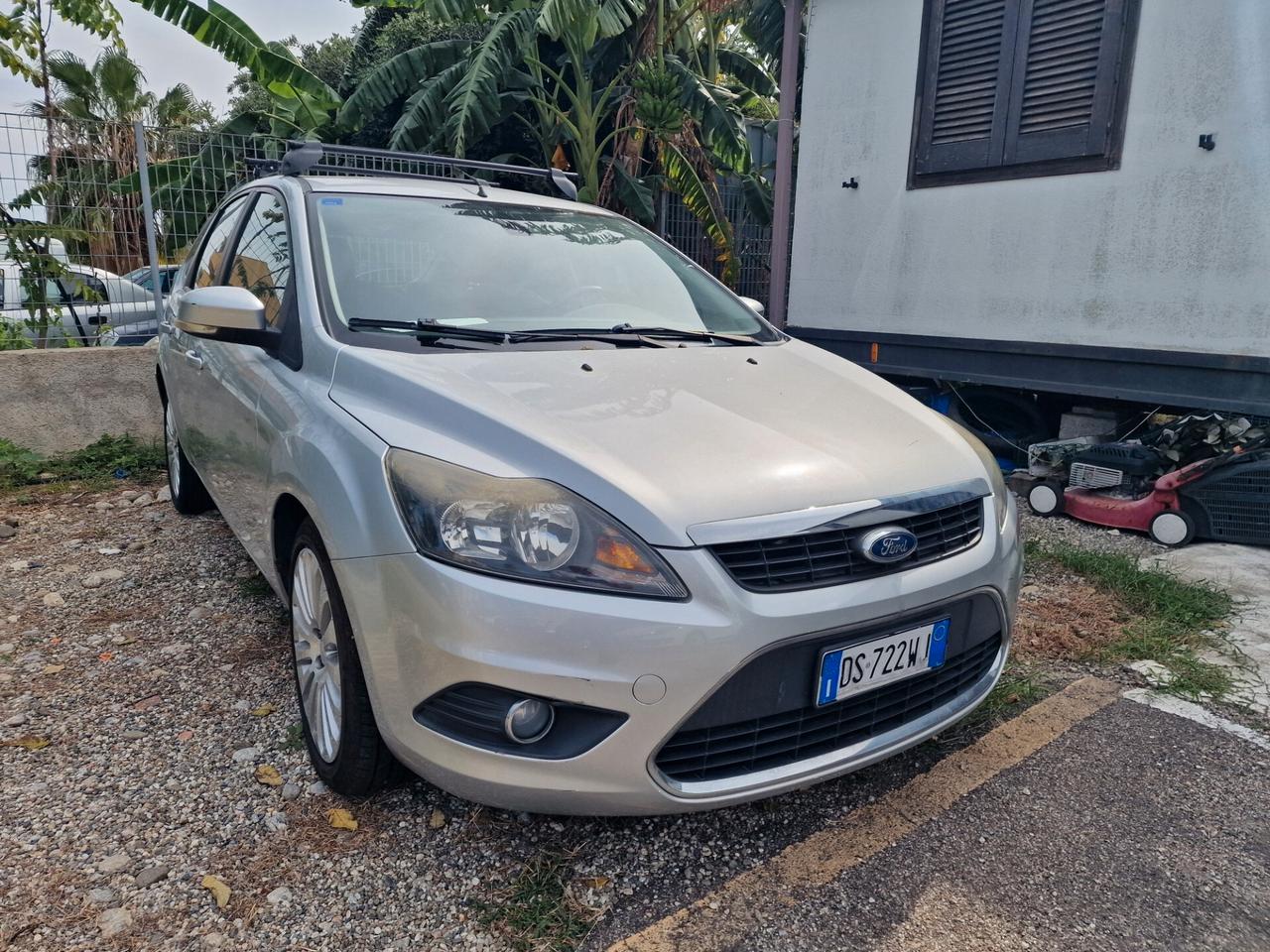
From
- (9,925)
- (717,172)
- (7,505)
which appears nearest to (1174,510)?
(9,925)

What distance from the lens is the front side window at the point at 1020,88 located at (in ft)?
17.1

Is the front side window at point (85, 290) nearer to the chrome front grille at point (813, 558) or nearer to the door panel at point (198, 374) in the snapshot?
the door panel at point (198, 374)

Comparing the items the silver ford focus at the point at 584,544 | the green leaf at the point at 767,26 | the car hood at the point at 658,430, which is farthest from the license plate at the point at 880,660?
the green leaf at the point at 767,26

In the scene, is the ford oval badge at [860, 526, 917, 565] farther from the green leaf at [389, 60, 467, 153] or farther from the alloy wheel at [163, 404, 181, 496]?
the green leaf at [389, 60, 467, 153]

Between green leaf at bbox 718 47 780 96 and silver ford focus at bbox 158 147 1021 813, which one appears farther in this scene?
green leaf at bbox 718 47 780 96

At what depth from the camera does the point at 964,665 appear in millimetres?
2359

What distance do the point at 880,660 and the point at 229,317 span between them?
6.87 feet

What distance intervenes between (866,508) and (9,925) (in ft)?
6.96

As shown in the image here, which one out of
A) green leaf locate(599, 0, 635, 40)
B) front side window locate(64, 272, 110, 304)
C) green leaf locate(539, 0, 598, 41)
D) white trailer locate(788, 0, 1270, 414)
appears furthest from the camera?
green leaf locate(599, 0, 635, 40)

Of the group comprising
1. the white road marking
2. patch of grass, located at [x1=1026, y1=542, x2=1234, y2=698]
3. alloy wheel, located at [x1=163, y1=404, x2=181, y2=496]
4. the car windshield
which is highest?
the car windshield

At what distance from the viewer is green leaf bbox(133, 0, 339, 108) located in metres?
9.37

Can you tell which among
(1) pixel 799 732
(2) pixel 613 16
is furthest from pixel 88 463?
(2) pixel 613 16

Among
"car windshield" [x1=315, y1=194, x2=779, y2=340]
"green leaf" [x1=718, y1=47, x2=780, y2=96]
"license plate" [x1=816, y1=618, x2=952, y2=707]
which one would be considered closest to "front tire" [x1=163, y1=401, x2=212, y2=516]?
"car windshield" [x1=315, y1=194, x2=779, y2=340]

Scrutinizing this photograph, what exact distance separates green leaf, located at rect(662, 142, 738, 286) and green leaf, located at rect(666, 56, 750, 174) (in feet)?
1.44
